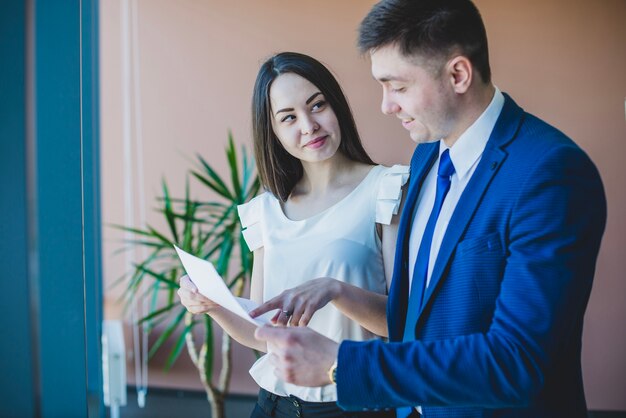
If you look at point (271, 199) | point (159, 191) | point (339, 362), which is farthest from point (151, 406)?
point (339, 362)

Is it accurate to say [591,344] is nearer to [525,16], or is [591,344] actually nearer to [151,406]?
[525,16]

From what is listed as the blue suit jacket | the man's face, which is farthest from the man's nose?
the blue suit jacket

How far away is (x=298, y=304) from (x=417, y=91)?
1.74ft

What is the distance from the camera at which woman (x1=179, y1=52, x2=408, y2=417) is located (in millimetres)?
1717

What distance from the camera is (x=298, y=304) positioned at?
155cm

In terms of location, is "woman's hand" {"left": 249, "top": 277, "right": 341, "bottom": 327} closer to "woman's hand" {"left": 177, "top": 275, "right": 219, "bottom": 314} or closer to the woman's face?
"woman's hand" {"left": 177, "top": 275, "right": 219, "bottom": 314}

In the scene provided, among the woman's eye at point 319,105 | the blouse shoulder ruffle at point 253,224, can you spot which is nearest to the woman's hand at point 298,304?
the blouse shoulder ruffle at point 253,224

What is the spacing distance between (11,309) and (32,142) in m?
0.54

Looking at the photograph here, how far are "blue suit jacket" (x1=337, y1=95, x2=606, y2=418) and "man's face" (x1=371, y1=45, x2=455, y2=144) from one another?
123 mm

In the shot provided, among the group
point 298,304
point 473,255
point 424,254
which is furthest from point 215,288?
point 473,255

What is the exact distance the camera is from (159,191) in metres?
4.92

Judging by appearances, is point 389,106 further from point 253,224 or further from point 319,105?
point 253,224

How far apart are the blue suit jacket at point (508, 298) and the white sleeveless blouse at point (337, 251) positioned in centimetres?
49

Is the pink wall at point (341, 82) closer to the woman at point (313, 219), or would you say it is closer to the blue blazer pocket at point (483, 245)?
the woman at point (313, 219)
